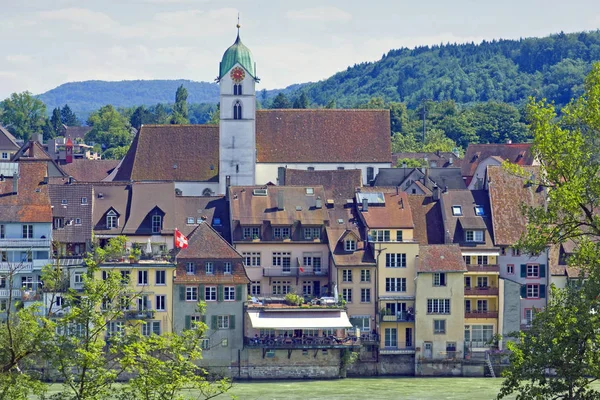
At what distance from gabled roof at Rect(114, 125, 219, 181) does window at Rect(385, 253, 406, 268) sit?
1309 inches

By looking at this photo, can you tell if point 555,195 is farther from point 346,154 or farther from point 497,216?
point 346,154

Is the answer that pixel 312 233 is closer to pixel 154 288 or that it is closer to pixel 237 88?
pixel 154 288

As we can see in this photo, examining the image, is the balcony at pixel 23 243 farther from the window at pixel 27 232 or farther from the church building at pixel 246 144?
the church building at pixel 246 144

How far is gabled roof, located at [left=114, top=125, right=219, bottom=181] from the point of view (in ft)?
387

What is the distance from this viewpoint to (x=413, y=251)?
284 ft

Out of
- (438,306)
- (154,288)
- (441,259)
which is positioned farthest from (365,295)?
(154,288)

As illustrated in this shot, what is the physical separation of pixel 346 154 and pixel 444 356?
124 feet

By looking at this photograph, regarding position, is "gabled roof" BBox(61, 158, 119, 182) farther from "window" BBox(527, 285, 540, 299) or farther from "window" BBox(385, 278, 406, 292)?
"window" BBox(527, 285, 540, 299)

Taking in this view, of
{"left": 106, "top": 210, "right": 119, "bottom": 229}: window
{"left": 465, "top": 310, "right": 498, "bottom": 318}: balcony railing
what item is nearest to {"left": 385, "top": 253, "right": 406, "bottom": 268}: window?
{"left": 465, "top": 310, "right": 498, "bottom": 318}: balcony railing

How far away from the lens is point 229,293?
83.4 m

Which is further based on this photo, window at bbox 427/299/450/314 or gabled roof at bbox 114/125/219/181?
gabled roof at bbox 114/125/219/181

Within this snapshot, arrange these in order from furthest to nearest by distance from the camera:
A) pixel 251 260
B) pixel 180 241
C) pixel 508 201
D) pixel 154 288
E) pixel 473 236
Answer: pixel 508 201 < pixel 473 236 < pixel 251 260 < pixel 180 241 < pixel 154 288

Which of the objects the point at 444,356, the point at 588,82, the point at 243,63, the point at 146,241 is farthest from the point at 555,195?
the point at 243,63

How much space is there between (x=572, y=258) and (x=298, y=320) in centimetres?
3844
